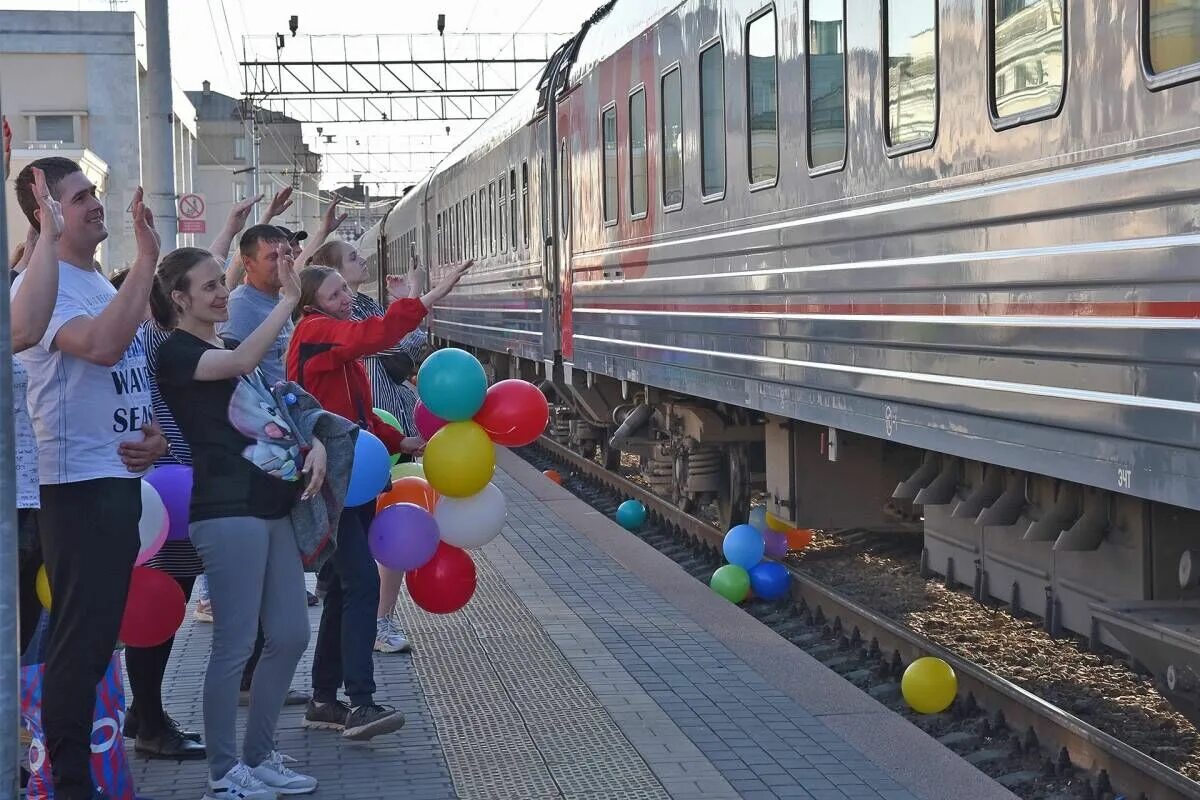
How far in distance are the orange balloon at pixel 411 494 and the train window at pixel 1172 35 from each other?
126 inches

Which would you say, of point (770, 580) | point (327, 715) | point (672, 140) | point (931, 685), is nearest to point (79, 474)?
point (327, 715)

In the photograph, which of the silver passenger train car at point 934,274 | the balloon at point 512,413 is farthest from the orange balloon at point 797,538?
the balloon at point 512,413

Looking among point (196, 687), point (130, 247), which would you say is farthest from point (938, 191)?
point (130, 247)

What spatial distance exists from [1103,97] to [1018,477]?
2.09 metres

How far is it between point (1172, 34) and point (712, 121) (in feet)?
15.8

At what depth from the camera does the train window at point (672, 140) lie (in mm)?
10039

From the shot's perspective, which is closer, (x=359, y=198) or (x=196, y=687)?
(x=196, y=687)

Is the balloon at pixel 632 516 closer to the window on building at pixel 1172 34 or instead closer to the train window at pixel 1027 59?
the train window at pixel 1027 59

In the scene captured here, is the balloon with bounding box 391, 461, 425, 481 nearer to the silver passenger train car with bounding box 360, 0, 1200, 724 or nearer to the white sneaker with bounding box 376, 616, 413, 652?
the white sneaker with bounding box 376, 616, 413, 652

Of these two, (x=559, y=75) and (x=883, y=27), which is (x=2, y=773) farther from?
(x=559, y=75)

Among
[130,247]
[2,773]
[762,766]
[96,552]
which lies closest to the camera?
[2,773]

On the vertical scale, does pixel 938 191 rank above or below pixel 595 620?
above

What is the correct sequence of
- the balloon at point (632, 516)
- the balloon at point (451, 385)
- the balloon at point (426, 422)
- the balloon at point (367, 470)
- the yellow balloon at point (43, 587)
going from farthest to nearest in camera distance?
the balloon at point (632, 516) < the balloon at point (426, 422) < the balloon at point (451, 385) < the balloon at point (367, 470) < the yellow balloon at point (43, 587)

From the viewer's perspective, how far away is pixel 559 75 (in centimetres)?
1460
